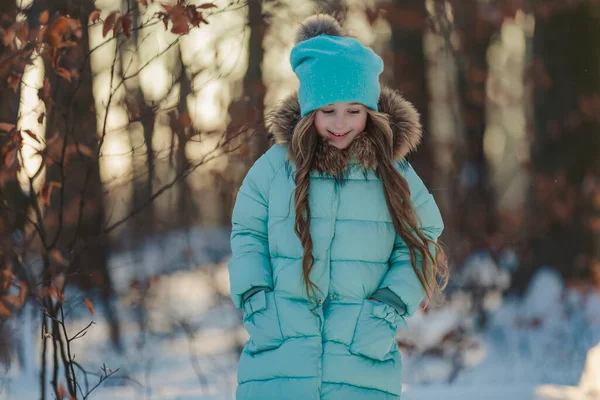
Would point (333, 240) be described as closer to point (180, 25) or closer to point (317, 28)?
point (317, 28)

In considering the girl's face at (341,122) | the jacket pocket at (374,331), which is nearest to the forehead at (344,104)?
the girl's face at (341,122)

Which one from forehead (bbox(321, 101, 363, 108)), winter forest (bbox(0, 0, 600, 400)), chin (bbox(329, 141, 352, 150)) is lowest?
chin (bbox(329, 141, 352, 150))

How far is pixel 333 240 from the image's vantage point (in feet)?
10.7

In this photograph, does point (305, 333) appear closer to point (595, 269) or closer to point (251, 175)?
point (251, 175)

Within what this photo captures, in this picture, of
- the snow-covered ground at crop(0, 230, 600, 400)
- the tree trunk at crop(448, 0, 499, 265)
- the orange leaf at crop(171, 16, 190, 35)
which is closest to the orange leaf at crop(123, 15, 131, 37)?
the orange leaf at crop(171, 16, 190, 35)

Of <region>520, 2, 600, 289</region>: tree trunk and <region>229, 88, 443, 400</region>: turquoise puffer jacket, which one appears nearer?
<region>229, 88, 443, 400</region>: turquoise puffer jacket

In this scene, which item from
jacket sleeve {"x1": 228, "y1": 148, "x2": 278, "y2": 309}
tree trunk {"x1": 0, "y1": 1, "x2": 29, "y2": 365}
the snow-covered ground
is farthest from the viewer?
the snow-covered ground

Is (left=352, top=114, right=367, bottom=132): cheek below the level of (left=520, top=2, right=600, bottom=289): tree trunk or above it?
below

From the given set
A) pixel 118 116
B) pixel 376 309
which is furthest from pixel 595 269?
pixel 376 309

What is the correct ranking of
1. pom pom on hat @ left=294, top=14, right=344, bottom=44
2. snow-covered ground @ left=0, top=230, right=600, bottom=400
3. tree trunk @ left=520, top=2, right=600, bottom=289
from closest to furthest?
pom pom on hat @ left=294, top=14, right=344, bottom=44
snow-covered ground @ left=0, top=230, right=600, bottom=400
tree trunk @ left=520, top=2, right=600, bottom=289

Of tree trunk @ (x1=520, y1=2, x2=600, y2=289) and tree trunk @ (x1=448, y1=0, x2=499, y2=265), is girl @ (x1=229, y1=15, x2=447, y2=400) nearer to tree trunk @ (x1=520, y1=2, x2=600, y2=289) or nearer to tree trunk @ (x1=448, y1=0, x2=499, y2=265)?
tree trunk @ (x1=448, y1=0, x2=499, y2=265)

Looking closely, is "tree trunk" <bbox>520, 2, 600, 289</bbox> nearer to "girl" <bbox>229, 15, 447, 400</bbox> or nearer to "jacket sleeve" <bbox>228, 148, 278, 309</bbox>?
"girl" <bbox>229, 15, 447, 400</bbox>

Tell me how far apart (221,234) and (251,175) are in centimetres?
1006

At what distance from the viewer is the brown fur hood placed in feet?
11.0
